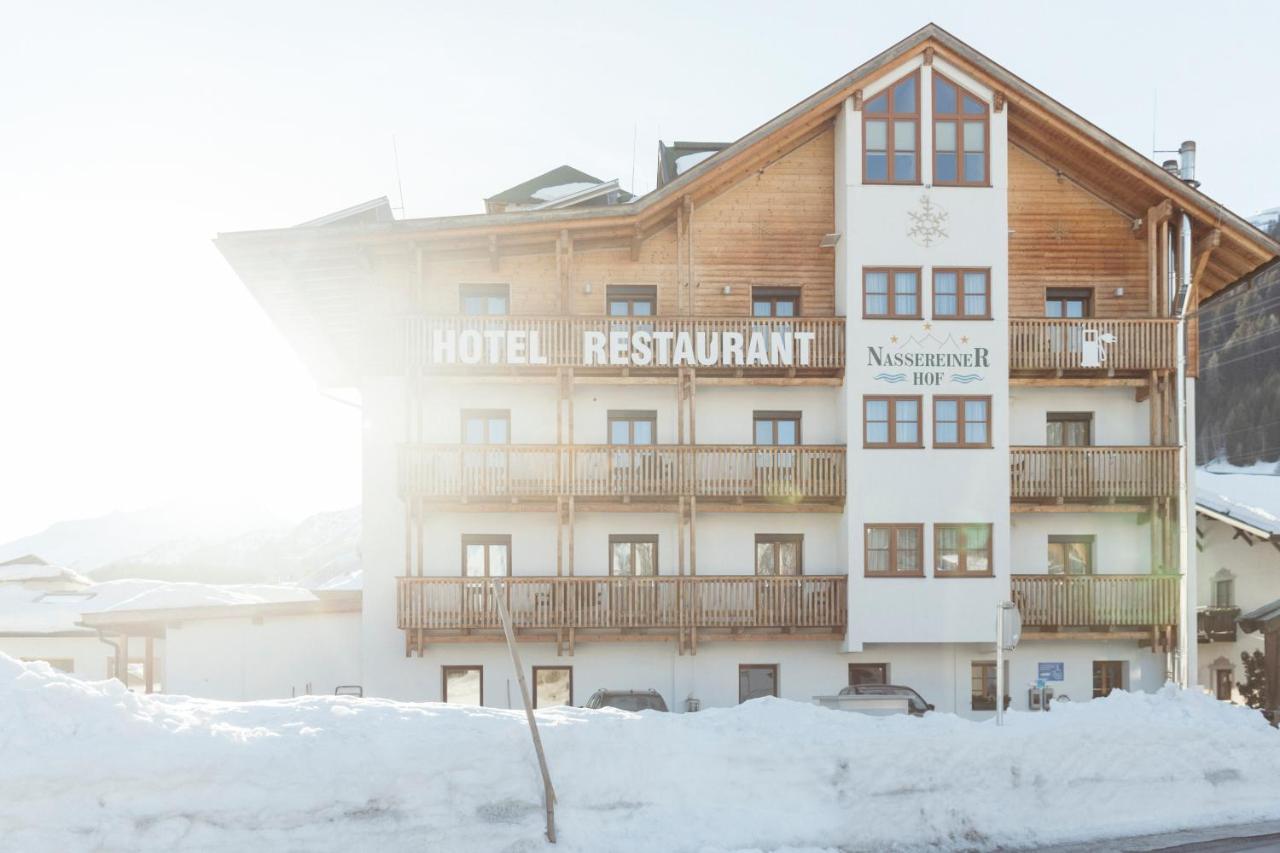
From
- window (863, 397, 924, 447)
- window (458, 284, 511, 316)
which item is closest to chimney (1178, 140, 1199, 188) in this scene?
window (863, 397, 924, 447)

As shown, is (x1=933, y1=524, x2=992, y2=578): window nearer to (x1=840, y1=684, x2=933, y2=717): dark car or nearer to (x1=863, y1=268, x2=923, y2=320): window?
(x1=840, y1=684, x2=933, y2=717): dark car

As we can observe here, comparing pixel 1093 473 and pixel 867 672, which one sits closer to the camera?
pixel 1093 473

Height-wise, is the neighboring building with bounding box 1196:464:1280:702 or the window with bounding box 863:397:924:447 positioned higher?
the window with bounding box 863:397:924:447

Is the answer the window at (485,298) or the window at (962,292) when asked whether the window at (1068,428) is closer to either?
the window at (962,292)

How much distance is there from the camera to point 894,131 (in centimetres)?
2852

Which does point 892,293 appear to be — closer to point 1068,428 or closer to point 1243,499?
point 1068,428

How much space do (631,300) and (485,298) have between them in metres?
3.68

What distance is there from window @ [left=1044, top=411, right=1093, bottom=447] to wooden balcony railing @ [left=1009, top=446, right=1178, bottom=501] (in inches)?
66.0

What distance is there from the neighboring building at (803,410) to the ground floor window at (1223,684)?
6.89 metres

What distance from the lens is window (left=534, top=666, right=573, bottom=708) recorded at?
2758cm

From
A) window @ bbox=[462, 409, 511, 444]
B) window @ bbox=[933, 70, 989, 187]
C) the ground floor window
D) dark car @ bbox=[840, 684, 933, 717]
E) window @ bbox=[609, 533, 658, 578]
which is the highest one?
window @ bbox=[933, 70, 989, 187]

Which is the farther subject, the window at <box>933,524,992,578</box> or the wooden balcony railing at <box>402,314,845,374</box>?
the window at <box>933,524,992,578</box>

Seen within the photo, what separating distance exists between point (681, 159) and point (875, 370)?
30.5 feet

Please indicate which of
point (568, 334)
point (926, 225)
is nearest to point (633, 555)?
point (568, 334)
